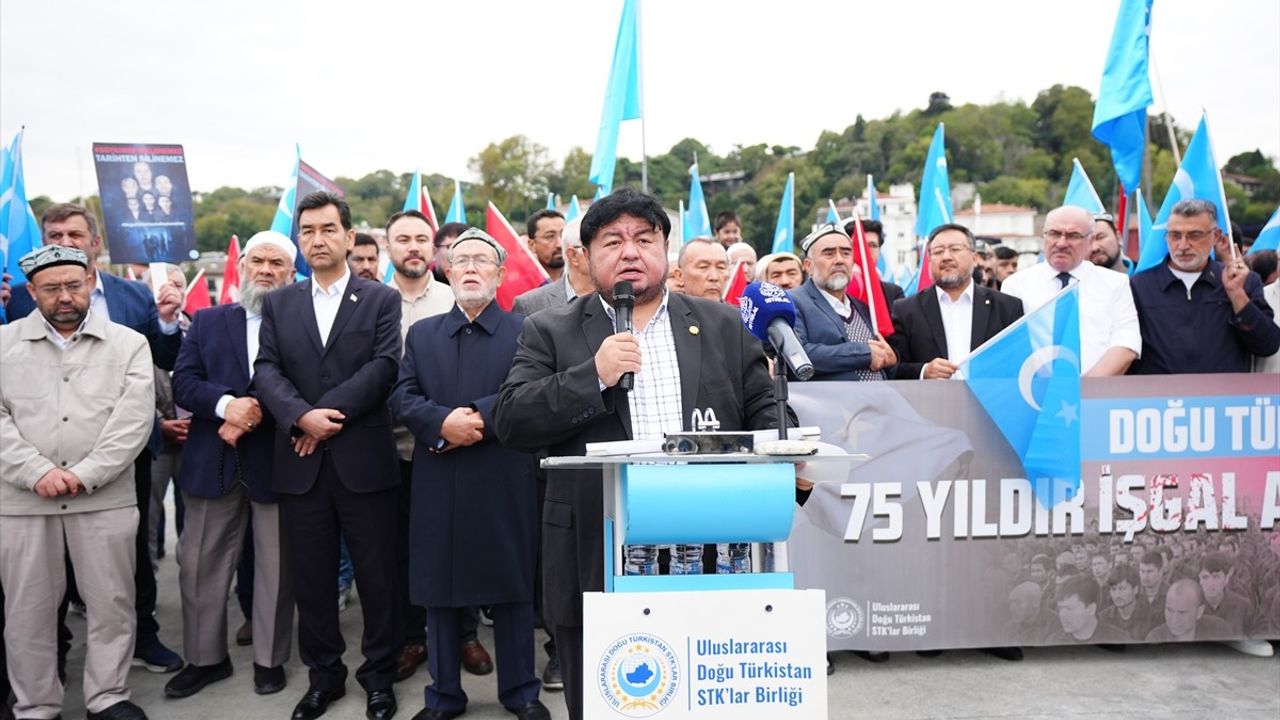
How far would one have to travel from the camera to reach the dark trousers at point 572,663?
2.84 metres

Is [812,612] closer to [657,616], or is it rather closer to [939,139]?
[657,616]

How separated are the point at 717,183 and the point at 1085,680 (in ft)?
344

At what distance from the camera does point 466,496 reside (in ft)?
14.5

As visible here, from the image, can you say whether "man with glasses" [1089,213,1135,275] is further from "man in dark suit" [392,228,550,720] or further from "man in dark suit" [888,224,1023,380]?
"man in dark suit" [392,228,550,720]

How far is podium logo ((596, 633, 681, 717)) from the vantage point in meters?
2.12

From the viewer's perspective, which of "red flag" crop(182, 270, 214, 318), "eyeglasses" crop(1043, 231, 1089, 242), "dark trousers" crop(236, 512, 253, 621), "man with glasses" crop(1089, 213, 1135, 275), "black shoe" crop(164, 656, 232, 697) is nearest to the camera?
"black shoe" crop(164, 656, 232, 697)

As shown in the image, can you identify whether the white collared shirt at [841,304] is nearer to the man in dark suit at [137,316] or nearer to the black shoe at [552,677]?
the black shoe at [552,677]

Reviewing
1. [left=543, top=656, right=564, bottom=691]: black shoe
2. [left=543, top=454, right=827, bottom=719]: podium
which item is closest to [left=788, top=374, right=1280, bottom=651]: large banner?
[left=543, top=656, right=564, bottom=691]: black shoe

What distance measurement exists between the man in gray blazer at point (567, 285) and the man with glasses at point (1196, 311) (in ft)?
10.7

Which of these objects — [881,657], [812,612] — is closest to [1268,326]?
[881,657]

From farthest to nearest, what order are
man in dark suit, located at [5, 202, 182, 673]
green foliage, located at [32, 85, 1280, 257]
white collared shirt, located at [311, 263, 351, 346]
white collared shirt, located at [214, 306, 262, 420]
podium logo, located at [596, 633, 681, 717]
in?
green foliage, located at [32, 85, 1280, 257] → man in dark suit, located at [5, 202, 182, 673] → white collared shirt, located at [214, 306, 262, 420] → white collared shirt, located at [311, 263, 351, 346] → podium logo, located at [596, 633, 681, 717]

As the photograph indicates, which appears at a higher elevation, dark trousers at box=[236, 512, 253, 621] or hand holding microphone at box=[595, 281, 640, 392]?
hand holding microphone at box=[595, 281, 640, 392]

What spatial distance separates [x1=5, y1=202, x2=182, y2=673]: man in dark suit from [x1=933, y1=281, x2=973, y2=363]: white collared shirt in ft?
15.2

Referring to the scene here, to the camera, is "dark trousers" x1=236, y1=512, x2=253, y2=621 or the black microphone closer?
the black microphone
